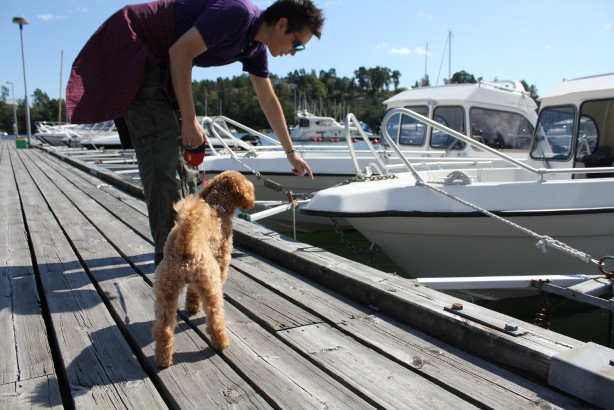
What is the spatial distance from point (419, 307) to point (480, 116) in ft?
23.7

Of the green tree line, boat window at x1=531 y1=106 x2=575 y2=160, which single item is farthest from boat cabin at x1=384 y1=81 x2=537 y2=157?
the green tree line

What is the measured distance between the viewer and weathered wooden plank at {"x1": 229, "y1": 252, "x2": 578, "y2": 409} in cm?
184

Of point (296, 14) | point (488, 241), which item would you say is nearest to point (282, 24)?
point (296, 14)

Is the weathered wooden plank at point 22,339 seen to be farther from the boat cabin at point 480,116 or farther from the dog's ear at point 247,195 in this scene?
the boat cabin at point 480,116

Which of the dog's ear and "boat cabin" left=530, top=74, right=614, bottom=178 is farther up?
"boat cabin" left=530, top=74, right=614, bottom=178

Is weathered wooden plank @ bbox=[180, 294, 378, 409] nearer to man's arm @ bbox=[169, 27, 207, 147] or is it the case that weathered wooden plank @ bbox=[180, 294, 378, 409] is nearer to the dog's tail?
the dog's tail

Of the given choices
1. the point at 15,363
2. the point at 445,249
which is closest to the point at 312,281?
the point at 15,363

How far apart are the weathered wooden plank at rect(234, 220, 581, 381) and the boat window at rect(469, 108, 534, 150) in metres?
6.24

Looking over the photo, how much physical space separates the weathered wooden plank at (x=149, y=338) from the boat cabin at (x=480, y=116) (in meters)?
6.27

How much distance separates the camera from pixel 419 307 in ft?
7.95

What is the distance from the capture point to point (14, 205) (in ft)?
20.1

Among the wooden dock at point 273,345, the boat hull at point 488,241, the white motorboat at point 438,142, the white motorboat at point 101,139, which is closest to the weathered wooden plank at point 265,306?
the wooden dock at point 273,345

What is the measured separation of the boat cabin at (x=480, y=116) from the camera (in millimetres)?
8727

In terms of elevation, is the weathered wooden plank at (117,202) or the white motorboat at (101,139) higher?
the white motorboat at (101,139)
